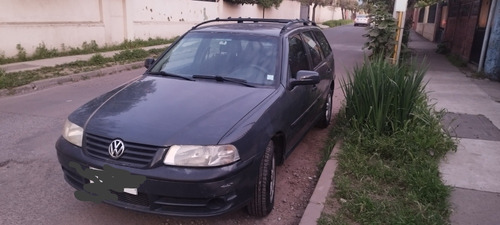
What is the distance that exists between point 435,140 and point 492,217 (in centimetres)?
147

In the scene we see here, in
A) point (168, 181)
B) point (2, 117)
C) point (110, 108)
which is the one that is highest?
point (110, 108)

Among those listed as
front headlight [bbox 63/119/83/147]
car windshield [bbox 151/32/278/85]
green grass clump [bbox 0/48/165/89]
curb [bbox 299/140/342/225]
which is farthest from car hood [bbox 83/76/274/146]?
green grass clump [bbox 0/48/165/89]

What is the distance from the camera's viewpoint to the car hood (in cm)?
288

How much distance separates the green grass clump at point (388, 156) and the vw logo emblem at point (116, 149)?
164 cm

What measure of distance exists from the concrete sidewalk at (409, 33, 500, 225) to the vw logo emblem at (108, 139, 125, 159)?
8.66 ft

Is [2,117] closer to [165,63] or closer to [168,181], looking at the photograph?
[165,63]

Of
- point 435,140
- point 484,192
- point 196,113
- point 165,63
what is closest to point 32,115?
point 165,63

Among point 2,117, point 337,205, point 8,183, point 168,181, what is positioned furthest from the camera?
point 2,117

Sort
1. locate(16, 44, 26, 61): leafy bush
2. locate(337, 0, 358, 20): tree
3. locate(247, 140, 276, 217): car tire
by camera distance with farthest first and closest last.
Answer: locate(337, 0, 358, 20): tree, locate(16, 44, 26, 61): leafy bush, locate(247, 140, 276, 217): car tire

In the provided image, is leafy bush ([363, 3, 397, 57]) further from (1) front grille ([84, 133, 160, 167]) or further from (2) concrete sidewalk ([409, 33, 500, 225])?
(1) front grille ([84, 133, 160, 167])

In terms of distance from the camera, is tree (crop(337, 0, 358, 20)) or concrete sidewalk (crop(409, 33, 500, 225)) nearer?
concrete sidewalk (crop(409, 33, 500, 225))

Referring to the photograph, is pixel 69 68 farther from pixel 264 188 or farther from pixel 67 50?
pixel 264 188

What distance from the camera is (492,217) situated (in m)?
3.30

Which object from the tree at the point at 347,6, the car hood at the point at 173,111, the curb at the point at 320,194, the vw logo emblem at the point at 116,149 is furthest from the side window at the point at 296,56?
the tree at the point at 347,6
